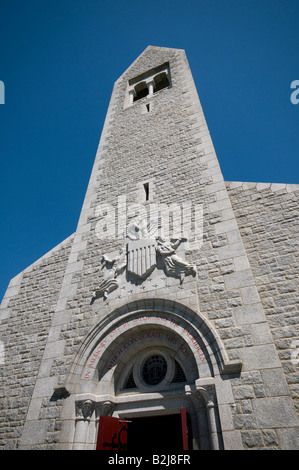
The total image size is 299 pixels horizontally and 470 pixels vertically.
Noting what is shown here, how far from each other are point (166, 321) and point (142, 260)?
141 cm

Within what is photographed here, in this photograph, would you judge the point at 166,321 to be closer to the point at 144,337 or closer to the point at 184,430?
the point at 144,337

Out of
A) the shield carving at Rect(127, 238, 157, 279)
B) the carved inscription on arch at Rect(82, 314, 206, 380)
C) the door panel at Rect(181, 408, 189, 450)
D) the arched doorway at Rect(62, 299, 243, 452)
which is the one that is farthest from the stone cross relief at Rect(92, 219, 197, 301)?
the door panel at Rect(181, 408, 189, 450)

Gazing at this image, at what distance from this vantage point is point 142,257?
600cm

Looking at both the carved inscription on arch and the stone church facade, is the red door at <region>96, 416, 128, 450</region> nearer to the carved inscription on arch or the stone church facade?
the stone church facade

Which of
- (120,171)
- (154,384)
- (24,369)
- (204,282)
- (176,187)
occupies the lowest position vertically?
(154,384)

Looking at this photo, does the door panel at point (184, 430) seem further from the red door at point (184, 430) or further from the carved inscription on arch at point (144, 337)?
the carved inscription on arch at point (144, 337)

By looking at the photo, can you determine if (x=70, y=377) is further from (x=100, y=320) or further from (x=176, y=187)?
(x=176, y=187)

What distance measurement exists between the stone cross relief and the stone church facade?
1.2 inches

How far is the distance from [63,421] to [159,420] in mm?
1980

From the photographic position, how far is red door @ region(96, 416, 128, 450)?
4362 mm

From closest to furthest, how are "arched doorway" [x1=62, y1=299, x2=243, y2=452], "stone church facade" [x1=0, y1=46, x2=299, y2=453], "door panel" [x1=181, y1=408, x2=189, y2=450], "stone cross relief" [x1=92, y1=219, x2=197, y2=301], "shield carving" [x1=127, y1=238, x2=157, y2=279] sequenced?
"door panel" [x1=181, y1=408, x2=189, y2=450] < "stone church facade" [x1=0, y1=46, x2=299, y2=453] < "arched doorway" [x1=62, y1=299, x2=243, y2=452] < "stone cross relief" [x1=92, y1=219, x2=197, y2=301] < "shield carving" [x1=127, y1=238, x2=157, y2=279]

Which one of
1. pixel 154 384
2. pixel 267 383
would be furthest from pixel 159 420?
pixel 267 383

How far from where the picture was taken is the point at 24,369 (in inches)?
250
